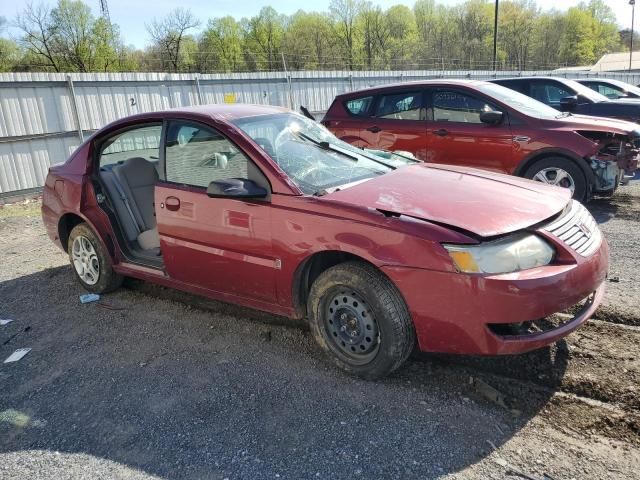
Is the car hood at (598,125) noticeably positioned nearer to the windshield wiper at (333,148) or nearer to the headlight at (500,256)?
the windshield wiper at (333,148)

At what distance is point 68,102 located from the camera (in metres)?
10.9

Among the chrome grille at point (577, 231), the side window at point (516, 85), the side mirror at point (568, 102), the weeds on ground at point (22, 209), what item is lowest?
the weeds on ground at point (22, 209)

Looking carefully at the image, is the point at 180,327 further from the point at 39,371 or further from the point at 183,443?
the point at 183,443

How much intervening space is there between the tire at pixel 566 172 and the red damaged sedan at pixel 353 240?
328cm

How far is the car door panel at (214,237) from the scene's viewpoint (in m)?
3.41

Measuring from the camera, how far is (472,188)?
3.34m

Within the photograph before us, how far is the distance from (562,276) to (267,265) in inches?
70.4

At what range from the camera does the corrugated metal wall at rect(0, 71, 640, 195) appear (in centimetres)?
990

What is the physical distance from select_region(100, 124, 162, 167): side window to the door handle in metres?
0.69

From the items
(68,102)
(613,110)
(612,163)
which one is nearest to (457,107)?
(612,163)

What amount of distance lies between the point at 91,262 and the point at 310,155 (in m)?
2.53

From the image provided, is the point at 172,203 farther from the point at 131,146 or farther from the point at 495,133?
the point at 495,133

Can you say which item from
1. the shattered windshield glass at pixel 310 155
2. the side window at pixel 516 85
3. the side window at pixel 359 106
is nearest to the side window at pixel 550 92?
the side window at pixel 516 85

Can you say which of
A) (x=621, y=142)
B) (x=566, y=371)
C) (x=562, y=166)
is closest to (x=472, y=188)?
(x=566, y=371)
